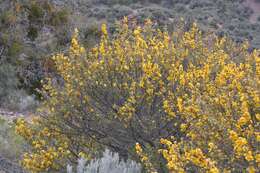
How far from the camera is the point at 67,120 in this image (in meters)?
6.50

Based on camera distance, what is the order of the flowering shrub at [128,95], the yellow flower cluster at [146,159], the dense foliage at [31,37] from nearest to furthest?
the yellow flower cluster at [146,159], the flowering shrub at [128,95], the dense foliage at [31,37]

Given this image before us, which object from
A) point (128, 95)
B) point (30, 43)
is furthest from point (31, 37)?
point (128, 95)

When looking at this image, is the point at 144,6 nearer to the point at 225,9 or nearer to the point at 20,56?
the point at 225,9

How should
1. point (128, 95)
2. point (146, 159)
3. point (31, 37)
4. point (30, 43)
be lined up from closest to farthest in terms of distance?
point (146, 159) → point (128, 95) → point (30, 43) → point (31, 37)

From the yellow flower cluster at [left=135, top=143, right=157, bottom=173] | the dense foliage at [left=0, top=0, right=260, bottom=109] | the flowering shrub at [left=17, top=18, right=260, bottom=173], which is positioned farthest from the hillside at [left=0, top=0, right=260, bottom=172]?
the yellow flower cluster at [left=135, top=143, right=157, bottom=173]

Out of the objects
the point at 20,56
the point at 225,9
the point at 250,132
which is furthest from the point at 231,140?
the point at 225,9

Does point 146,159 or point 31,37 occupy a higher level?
point 146,159

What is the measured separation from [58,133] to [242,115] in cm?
285

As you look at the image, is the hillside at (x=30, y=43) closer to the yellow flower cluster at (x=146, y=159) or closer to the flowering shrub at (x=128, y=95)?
the flowering shrub at (x=128, y=95)

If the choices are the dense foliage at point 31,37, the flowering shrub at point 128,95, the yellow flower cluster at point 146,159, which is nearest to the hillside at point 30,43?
the dense foliage at point 31,37

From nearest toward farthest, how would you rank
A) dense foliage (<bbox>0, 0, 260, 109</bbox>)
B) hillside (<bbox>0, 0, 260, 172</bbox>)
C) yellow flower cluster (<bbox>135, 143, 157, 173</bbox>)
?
1. yellow flower cluster (<bbox>135, 143, 157, 173</bbox>)
2. hillside (<bbox>0, 0, 260, 172</bbox>)
3. dense foliage (<bbox>0, 0, 260, 109</bbox>)

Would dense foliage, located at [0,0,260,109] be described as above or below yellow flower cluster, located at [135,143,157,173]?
below

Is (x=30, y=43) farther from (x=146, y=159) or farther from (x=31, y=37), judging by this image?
(x=146, y=159)

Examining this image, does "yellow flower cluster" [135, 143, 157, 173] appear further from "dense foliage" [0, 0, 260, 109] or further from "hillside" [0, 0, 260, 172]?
"dense foliage" [0, 0, 260, 109]
